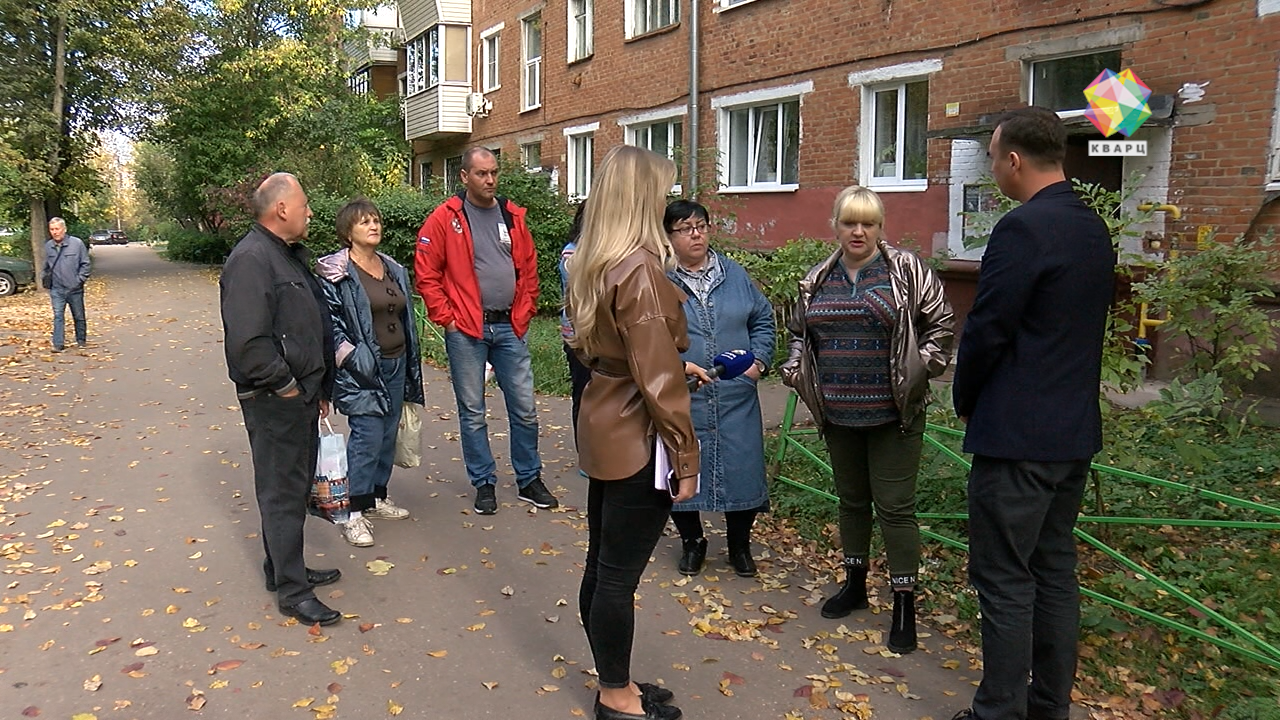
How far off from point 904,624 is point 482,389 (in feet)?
9.52

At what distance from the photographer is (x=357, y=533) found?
214 inches

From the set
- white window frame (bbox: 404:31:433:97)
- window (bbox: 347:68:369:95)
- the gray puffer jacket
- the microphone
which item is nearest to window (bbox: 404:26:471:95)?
white window frame (bbox: 404:31:433:97)

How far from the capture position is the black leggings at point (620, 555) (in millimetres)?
3246

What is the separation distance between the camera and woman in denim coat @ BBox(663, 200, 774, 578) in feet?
15.0

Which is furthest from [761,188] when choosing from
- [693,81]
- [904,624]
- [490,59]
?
[490,59]

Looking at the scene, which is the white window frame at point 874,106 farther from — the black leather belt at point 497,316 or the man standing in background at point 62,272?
the man standing in background at point 62,272

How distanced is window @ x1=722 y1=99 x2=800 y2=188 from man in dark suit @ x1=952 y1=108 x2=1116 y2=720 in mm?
10802

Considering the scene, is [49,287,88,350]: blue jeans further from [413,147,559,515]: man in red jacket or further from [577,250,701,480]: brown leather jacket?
[577,250,701,480]: brown leather jacket

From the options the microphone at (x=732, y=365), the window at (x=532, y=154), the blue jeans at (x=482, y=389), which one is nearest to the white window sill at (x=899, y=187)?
the blue jeans at (x=482, y=389)

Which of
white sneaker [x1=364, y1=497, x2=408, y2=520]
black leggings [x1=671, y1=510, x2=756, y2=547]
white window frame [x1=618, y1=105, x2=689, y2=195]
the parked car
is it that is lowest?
white sneaker [x1=364, y1=497, x2=408, y2=520]

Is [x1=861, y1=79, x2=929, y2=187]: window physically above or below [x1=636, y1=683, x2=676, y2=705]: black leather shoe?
above

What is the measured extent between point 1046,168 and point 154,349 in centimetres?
1413

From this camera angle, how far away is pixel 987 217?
557 cm

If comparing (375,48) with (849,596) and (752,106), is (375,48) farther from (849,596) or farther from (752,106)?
(849,596)
